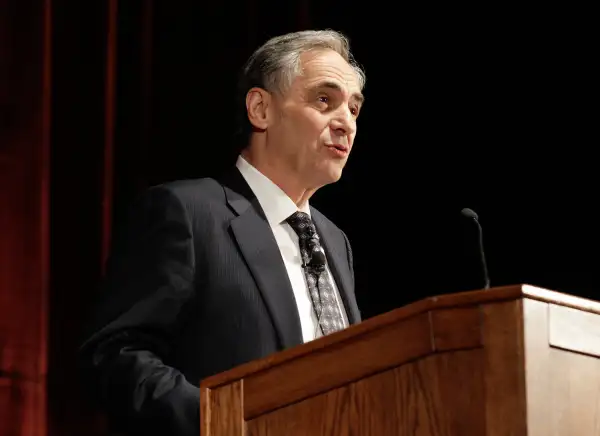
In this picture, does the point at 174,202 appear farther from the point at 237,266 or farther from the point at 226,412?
the point at 226,412

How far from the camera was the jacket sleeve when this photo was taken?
1.67m

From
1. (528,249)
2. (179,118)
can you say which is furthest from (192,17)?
(528,249)

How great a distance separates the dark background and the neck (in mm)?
552

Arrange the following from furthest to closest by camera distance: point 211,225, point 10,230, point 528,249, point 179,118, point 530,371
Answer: point 528,249 → point 179,118 → point 10,230 → point 211,225 → point 530,371

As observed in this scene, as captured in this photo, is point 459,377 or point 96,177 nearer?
point 459,377

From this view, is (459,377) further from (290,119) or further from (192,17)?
(192,17)

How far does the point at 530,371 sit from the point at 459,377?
86 millimetres

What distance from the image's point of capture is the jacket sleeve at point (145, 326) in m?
1.67

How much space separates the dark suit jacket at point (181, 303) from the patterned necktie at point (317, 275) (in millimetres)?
101

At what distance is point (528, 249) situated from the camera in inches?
128

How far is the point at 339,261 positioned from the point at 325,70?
438 millimetres

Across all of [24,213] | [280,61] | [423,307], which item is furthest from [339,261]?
[423,307]

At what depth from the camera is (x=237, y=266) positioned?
191 centimetres

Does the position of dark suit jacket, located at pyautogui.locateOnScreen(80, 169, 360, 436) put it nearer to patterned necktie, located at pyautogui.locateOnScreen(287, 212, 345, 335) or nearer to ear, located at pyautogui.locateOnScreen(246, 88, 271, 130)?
patterned necktie, located at pyautogui.locateOnScreen(287, 212, 345, 335)
